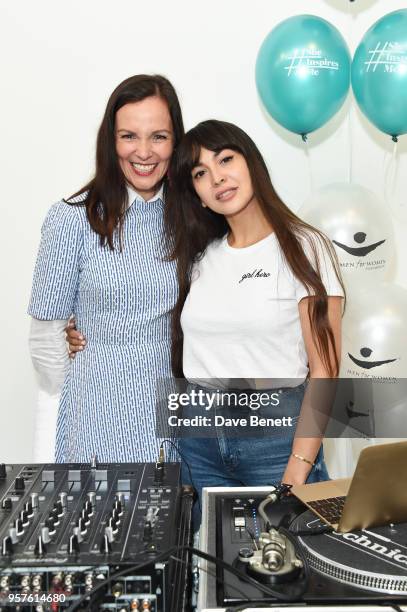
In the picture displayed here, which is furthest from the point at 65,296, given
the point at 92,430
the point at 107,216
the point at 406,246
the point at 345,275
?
the point at 406,246

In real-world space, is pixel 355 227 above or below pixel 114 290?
above

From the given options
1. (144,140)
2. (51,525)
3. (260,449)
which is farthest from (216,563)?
(144,140)

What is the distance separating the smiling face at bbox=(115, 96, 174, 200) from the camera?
5.72 feet

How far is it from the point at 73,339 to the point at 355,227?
36.8 inches

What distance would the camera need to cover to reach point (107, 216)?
174cm

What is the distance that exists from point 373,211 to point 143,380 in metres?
0.95

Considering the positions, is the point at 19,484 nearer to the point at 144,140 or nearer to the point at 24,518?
the point at 24,518

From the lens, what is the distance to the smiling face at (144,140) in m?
1.74

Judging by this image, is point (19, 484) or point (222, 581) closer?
point (222, 581)

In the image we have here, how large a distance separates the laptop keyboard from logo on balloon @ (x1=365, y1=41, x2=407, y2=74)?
4.75 feet

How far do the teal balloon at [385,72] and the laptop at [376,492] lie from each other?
4.72 feet

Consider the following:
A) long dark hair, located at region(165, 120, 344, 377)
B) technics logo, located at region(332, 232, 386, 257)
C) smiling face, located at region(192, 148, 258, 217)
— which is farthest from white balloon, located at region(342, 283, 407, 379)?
smiling face, located at region(192, 148, 258, 217)

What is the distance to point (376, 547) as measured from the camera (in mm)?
917

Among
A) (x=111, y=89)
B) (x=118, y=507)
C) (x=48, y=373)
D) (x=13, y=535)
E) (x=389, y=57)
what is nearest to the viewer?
(x=13, y=535)
